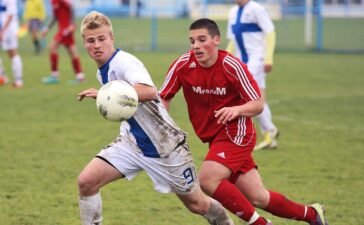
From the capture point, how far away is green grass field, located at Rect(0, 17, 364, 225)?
23.6 feet

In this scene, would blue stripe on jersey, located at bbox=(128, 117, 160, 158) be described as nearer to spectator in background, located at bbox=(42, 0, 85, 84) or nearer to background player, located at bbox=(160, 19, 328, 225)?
background player, located at bbox=(160, 19, 328, 225)

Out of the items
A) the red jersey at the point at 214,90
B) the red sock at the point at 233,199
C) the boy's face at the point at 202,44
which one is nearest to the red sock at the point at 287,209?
the red sock at the point at 233,199

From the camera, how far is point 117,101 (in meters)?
5.17

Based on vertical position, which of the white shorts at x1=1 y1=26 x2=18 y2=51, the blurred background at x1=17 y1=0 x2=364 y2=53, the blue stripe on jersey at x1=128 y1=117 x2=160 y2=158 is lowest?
the blurred background at x1=17 y1=0 x2=364 y2=53

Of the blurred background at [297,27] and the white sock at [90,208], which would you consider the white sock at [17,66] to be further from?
the blurred background at [297,27]

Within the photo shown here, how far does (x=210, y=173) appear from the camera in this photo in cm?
591

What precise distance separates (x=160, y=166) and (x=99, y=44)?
97 cm

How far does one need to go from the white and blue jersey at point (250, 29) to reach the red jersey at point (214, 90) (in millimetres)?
4344

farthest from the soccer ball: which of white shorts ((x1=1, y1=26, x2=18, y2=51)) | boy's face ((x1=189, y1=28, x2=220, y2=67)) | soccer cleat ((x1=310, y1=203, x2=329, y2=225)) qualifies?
white shorts ((x1=1, y1=26, x2=18, y2=51))

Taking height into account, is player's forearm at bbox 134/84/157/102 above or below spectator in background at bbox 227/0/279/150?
above

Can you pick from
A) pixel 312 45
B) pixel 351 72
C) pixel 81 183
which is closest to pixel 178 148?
pixel 81 183

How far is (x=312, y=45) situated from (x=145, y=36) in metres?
7.17

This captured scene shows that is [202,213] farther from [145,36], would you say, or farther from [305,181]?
[145,36]

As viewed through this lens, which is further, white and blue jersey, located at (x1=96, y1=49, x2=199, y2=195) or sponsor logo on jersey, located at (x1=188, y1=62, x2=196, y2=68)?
sponsor logo on jersey, located at (x1=188, y1=62, x2=196, y2=68)
